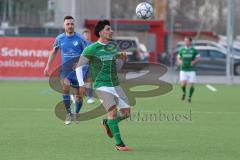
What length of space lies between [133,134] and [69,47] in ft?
9.76

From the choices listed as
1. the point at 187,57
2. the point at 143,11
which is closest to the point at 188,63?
the point at 187,57

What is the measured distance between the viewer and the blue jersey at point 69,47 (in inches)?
654

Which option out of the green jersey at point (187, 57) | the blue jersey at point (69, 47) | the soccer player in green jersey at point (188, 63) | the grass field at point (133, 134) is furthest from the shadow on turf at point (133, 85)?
the green jersey at point (187, 57)

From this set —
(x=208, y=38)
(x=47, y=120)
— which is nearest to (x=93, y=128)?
(x=47, y=120)

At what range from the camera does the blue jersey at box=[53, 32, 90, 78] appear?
1661 centimetres

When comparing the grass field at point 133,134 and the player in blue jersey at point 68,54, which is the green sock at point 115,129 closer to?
the grass field at point 133,134

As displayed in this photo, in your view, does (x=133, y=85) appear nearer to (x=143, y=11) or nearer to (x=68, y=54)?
(x=143, y=11)

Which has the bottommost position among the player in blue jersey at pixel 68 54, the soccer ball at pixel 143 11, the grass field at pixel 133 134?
the grass field at pixel 133 134

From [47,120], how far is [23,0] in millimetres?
49388

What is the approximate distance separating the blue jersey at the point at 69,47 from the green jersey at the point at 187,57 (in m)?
7.73

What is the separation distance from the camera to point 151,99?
24.4 m

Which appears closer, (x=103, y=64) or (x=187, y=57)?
(x=103, y=64)

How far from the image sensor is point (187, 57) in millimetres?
23984

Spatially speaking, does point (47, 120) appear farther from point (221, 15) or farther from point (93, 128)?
point (221, 15)
